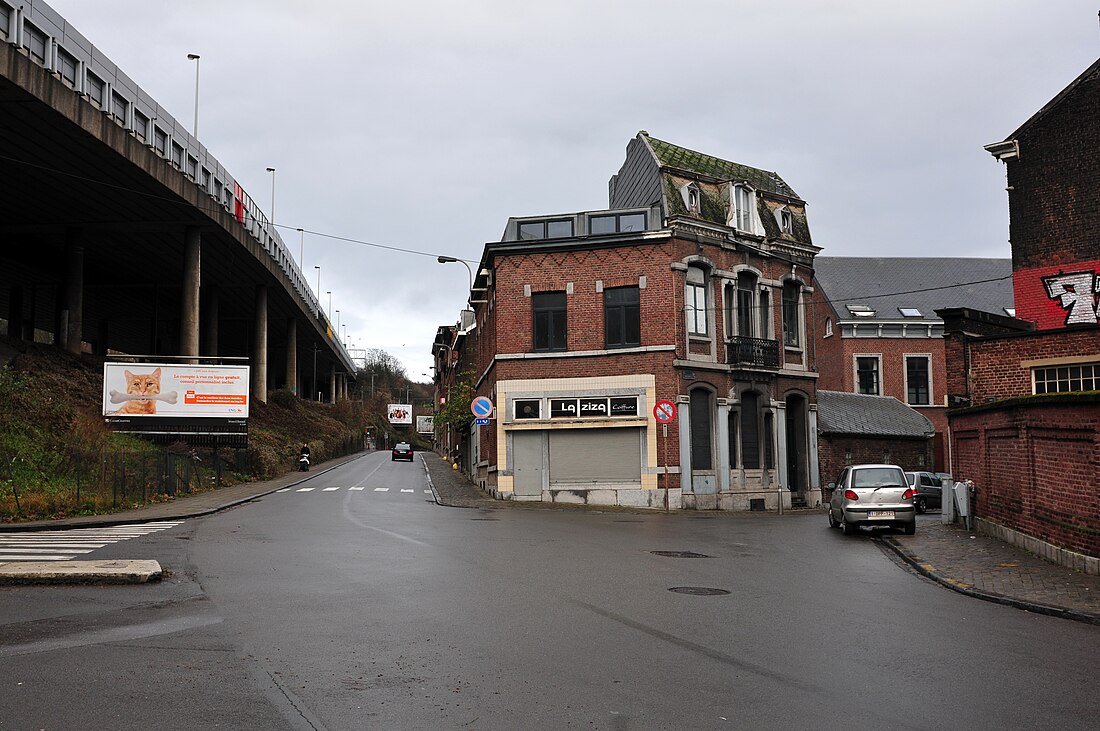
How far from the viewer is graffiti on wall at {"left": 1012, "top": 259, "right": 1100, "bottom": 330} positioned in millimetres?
26328

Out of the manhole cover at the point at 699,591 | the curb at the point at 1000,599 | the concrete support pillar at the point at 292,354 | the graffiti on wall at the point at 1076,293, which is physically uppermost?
the concrete support pillar at the point at 292,354

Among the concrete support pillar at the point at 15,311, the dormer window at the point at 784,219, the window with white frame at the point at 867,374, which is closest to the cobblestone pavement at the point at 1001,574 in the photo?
the dormer window at the point at 784,219

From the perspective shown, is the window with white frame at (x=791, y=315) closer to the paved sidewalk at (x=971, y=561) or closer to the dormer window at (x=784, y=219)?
the dormer window at (x=784, y=219)

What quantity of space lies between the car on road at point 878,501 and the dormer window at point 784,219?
16.6m

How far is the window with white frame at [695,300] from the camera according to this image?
31828 millimetres

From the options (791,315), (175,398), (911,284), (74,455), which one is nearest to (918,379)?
(911,284)

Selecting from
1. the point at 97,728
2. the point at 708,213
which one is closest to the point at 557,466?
the point at 708,213

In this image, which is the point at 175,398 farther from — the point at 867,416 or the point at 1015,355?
the point at 1015,355

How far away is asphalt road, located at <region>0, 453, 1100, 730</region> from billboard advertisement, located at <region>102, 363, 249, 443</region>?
934 inches

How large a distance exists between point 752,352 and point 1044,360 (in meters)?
12.6

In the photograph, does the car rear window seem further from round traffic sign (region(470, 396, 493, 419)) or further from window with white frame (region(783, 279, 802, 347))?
window with white frame (region(783, 279, 802, 347))

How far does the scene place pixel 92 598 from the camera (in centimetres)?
1007

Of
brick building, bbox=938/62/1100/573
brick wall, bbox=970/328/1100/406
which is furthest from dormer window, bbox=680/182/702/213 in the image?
brick wall, bbox=970/328/1100/406

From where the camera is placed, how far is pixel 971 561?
15.1 metres
